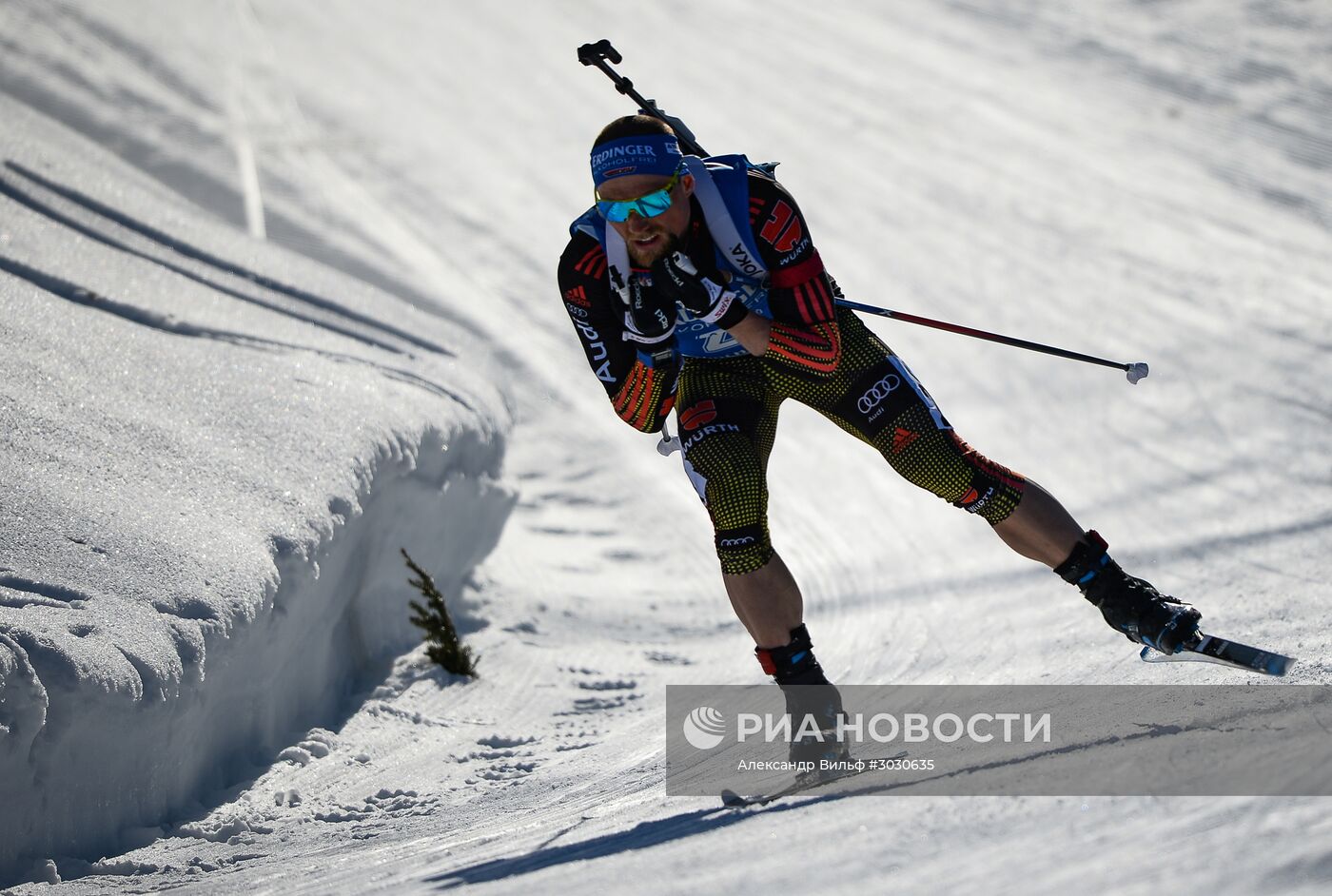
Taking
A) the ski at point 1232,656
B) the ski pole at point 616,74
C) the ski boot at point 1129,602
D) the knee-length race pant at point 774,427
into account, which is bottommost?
the ski at point 1232,656

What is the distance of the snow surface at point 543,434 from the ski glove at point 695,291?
1299 millimetres

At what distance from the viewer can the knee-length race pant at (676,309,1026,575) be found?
11.6 feet

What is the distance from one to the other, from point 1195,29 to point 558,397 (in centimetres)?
836

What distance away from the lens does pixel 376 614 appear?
517 cm

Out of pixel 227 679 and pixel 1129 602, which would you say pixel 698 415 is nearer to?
pixel 1129 602

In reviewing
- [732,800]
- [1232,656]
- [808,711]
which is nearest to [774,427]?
[808,711]

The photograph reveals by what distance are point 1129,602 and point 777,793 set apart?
3.70 feet

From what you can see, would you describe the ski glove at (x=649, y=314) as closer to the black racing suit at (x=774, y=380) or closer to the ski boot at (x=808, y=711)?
the black racing suit at (x=774, y=380)

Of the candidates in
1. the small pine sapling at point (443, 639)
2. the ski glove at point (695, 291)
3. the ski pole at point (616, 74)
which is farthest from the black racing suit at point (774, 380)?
the small pine sapling at point (443, 639)

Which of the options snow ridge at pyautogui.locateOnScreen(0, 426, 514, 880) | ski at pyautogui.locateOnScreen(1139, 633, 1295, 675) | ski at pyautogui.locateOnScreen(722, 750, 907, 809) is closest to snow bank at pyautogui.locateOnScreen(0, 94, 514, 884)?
snow ridge at pyautogui.locateOnScreen(0, 426, 514, 880)

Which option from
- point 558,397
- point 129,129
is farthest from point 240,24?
point 558,397

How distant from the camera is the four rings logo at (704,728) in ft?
13.9

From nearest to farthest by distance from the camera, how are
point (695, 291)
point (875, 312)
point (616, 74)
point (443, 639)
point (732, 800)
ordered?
1. point (732, 800)
2. point (695, 291)
3. point (875, 312)
4. point (616, 74)
5. point (443, 639)

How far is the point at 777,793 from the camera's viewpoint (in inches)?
128
